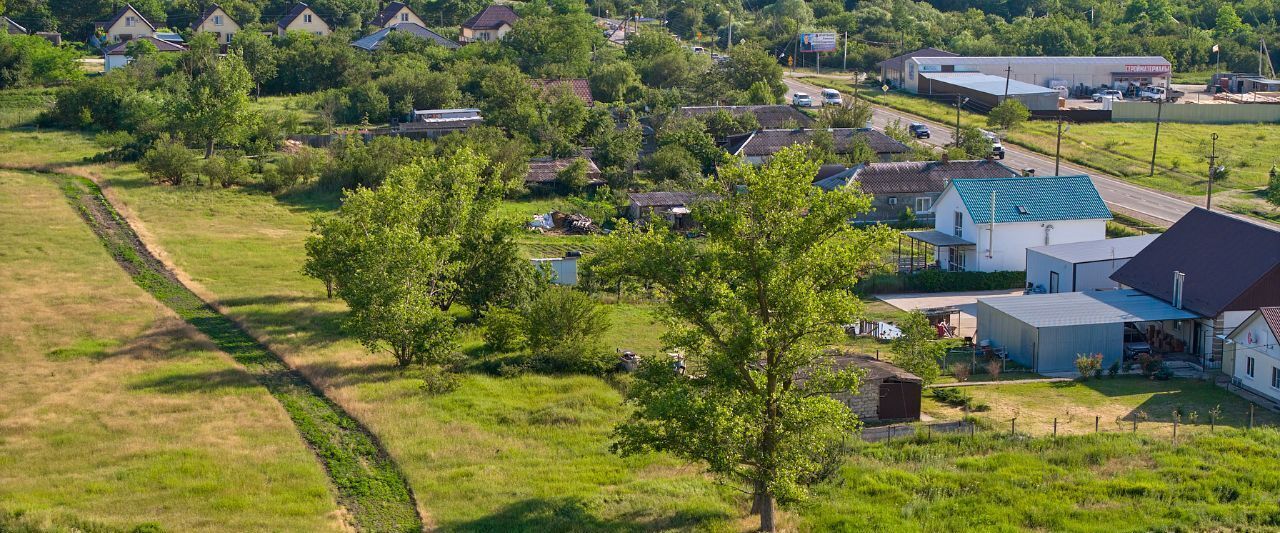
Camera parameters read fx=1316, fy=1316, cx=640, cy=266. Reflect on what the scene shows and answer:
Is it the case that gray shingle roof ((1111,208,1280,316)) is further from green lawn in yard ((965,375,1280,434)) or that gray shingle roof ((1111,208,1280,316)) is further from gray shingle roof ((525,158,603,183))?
gray shingle roof ((525,158,603,183))

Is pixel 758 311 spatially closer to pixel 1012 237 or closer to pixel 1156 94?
pixel 1012 237

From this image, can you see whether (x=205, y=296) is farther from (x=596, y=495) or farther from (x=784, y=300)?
(x=784, y=300)

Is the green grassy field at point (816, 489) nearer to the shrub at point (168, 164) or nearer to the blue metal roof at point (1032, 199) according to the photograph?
the blue metal roof at point (1032, 199)

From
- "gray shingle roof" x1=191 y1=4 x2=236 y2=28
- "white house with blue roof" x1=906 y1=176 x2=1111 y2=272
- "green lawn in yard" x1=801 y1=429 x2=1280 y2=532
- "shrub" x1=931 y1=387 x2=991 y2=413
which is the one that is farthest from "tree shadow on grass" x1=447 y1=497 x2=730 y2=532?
"gray shingle roof" x1=191 y1=4 x2=236 y2=28

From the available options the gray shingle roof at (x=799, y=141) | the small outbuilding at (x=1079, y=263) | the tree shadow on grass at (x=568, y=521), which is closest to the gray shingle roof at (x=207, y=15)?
Answer: the gray shingle roof at (x=799, y=141)

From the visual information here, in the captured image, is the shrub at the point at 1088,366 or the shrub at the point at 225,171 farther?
the shrub at the point at 225,171

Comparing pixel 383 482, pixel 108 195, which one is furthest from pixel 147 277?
pixel 383 482
